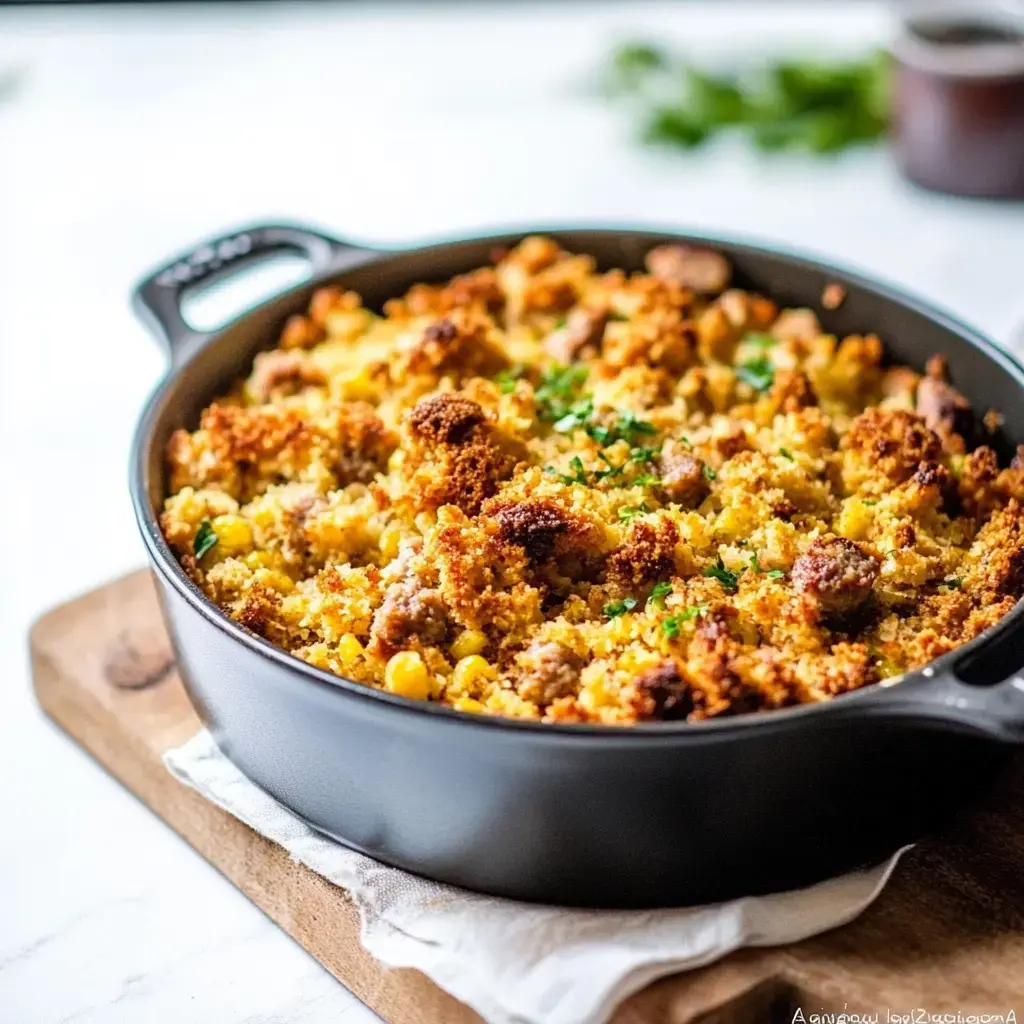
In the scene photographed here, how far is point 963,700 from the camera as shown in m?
1.56

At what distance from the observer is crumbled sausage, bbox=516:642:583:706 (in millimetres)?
1770

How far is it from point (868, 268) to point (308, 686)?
96.3 inches

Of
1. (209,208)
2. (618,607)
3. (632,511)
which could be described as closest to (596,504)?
(632,511)

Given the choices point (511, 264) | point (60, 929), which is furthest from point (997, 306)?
point (60, 929)

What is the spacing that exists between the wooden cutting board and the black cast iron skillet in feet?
0.29

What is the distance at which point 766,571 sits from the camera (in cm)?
196

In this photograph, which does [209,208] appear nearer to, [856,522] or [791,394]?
[791,394]

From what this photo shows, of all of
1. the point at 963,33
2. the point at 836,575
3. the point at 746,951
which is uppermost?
the point at 963,33

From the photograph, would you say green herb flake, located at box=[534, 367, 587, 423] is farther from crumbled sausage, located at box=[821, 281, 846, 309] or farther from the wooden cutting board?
the wooden cutting board

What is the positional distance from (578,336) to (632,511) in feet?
1.82

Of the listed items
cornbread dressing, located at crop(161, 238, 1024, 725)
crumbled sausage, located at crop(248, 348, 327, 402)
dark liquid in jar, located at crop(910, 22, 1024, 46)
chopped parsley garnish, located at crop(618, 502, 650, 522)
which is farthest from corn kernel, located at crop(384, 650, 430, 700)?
dark liquid in jar, located at crop(910, 22, 1024, 46)

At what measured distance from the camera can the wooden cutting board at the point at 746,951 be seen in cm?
167

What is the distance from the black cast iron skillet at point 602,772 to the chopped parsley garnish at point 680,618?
0.82ft

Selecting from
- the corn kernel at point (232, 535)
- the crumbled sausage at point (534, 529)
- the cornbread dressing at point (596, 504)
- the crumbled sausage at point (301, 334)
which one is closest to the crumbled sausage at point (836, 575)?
the cornbread dressing at point (596, 504)
